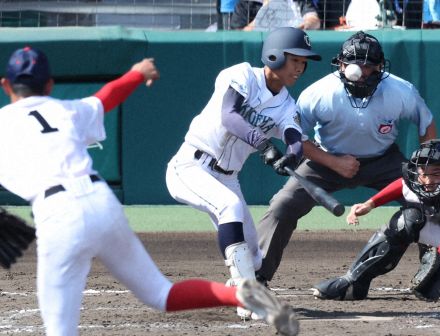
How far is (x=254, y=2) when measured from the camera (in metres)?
10.8

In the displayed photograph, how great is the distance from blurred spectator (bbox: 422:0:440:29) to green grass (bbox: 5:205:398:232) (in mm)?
1870

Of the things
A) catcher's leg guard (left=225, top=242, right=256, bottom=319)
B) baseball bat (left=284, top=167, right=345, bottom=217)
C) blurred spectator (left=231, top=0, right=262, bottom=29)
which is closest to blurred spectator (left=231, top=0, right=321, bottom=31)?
blurred spectator (left=231, top=0, right=262, bottom=29)

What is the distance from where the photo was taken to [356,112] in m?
7.16

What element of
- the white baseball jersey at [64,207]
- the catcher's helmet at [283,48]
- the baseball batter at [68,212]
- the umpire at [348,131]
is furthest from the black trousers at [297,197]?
the white baseball jersey at [64,207]

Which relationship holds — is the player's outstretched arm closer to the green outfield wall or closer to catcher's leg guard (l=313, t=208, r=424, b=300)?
catcher's leg guard (l=313, t=208, r=424, b=300)

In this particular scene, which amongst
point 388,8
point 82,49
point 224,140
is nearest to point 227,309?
point 224,140

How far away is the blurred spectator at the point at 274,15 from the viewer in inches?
416

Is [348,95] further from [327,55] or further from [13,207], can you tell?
[13,207]

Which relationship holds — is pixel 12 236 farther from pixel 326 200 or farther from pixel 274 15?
pixel 274 15

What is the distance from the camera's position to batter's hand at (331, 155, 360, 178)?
278 inches

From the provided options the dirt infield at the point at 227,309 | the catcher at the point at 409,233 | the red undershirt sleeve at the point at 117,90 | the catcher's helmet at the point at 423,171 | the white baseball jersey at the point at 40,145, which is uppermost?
the red undershirt sleeve at the point at 117,90

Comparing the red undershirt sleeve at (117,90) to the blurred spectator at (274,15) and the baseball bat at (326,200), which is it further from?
the blurred spectator at (274,15)

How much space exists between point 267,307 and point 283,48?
221 cm

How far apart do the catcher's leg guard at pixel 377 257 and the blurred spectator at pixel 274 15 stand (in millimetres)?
4141
